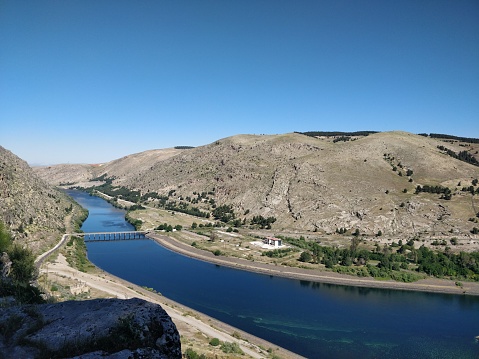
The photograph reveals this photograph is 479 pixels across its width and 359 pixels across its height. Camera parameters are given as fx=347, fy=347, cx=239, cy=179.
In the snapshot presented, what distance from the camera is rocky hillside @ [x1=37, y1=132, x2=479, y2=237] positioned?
95.2 metres

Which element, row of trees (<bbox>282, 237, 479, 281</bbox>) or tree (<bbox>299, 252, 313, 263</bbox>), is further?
tree (<bbox>299, 252, 313, 263</bbox>)

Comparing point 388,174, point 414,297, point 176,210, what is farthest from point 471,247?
point 176,210

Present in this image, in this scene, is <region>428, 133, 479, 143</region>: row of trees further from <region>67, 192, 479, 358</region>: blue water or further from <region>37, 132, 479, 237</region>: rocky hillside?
<region>67, 192, 479, 358</region>: blue water

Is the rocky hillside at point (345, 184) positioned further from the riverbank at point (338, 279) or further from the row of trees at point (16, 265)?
the row of trees at point (16, 265)

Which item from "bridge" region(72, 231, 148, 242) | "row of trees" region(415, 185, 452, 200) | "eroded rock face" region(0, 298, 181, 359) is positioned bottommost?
"bridge" region(72, 231, 148, 242)

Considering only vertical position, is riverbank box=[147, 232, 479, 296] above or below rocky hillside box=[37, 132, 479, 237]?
below

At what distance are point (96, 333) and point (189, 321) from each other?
3271 centimetres

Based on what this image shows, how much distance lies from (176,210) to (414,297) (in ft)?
312

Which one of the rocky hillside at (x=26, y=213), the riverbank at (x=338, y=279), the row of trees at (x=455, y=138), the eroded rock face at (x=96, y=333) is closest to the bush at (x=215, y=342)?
the eroded rock face at (x=96, y=333)

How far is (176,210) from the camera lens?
135m

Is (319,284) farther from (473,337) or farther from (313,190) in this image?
(313,190)

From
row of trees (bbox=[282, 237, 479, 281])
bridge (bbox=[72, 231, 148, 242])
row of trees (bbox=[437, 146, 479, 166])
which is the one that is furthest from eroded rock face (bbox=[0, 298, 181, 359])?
row of trees (bbox=[437, 146, 479, 166])

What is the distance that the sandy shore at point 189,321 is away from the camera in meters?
33.5

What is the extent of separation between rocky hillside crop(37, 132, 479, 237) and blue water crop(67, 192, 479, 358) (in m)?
40.1
